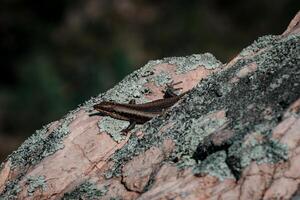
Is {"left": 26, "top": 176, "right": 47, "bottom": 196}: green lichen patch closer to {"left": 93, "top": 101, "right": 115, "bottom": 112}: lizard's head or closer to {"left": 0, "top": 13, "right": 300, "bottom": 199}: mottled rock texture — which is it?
{"left": 0, "top": 13, "right": 300, "bottom": 199}: mottled rock texture

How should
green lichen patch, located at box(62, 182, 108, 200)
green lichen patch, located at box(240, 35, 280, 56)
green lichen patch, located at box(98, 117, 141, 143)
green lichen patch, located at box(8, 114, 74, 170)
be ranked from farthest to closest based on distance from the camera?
green lichen patch, located at box(8, 114, 74, 170) → green lichen patch, located at box(98, 117, 141, 143) → green lichen patch, located at box(240, 35, 280, 56) → green lichen patch, located at box(62, 182, 108, 200)

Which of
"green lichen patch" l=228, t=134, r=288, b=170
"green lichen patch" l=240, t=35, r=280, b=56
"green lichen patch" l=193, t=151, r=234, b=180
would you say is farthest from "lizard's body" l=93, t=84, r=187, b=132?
"green lichen patch" l=228, t=134, r=288, b=170

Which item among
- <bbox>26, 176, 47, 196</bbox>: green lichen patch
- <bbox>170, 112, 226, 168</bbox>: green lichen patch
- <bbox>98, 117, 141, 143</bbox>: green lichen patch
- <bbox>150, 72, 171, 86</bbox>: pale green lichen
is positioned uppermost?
<bbox>150, 72, 171, 86</bbox>: pale green lichen

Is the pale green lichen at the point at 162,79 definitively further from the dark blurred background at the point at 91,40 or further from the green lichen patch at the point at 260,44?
the dark blurred background at the point at 91,40

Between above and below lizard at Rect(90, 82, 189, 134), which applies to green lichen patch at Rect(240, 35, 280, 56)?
below

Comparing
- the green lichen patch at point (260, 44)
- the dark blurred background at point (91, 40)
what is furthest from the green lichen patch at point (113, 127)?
the dark blurred background at point (91, 40)

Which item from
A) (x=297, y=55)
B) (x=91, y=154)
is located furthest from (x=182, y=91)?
(x=297, y=55)

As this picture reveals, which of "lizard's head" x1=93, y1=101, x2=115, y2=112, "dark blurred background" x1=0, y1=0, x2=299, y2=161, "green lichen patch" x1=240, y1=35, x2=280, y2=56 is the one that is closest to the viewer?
"green lichen patch" x1=240, y1=35, x2=280, y2=56

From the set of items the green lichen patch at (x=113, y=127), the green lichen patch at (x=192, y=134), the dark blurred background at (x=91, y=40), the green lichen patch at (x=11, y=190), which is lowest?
the green lichen patch at (x=192, y=134)

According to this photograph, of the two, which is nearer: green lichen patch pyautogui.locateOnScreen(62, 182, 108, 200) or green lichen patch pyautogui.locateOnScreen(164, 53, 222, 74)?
green lichen patch pyautogui.locateOnScreen(62, 182, 108, 200)
